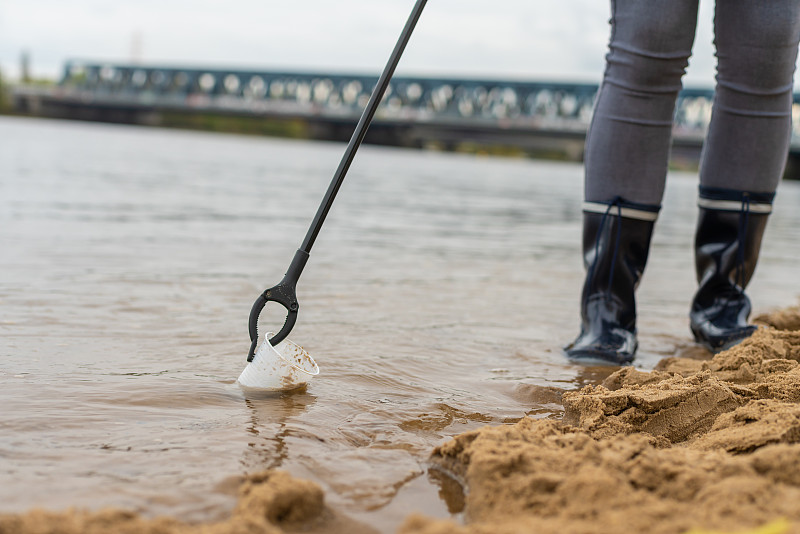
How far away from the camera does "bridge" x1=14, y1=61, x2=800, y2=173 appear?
154 ft

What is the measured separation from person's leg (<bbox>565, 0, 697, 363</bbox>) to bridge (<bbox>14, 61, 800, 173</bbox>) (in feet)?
120

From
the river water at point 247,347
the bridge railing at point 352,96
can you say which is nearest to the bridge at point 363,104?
the bridge railing at point 352,96

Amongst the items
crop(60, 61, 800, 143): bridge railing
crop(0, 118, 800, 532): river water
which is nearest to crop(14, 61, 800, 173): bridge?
crop(60, 61, 800, 143): bridge railing

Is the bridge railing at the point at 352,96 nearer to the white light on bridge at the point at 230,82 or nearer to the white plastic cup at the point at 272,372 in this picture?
the white light on bridge at the point at 230,82

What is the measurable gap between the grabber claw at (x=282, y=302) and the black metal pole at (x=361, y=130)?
6 cm

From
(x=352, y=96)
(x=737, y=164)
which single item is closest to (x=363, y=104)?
(x=352, y=96)

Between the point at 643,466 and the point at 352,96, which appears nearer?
the point at 643,466

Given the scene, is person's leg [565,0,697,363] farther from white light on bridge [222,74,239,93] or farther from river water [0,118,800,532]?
white light on bridge [222,74,239,93]

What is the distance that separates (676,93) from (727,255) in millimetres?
493

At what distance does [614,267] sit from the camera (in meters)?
2.09

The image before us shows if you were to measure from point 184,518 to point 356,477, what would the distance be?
258 mm

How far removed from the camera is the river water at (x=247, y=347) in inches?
42.9

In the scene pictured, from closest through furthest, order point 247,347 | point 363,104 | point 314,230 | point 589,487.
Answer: point 589,487 < point 314,230 < point 247,347 < point 363,104

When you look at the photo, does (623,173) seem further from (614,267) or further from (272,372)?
(272,372)
